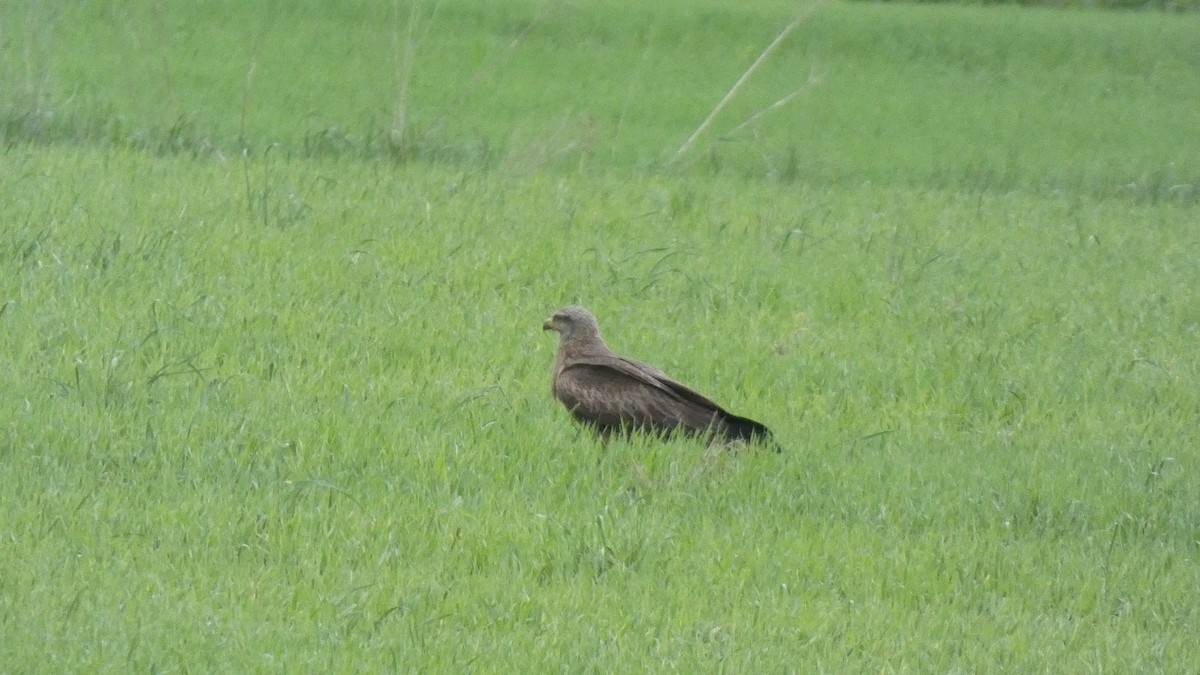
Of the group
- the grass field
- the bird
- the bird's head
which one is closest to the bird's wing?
the bird

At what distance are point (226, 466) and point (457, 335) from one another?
2075 millimetres

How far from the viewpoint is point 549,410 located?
6.61 metres

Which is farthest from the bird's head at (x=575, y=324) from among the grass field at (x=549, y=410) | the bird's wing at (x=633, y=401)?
the bird's wing at (x=633, y=401)

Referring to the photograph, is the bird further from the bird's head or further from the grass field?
the bird's head

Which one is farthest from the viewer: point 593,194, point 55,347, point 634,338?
point 593,194

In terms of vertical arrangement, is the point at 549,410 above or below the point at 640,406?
below

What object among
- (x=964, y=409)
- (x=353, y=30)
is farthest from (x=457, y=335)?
(x=353, y=30)

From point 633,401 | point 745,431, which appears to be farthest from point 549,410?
point 745,431

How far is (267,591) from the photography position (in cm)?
461

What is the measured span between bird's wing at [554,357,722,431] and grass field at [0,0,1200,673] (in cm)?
12

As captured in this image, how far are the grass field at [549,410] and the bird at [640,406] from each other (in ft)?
0.32

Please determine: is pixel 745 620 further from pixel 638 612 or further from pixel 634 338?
pixel 634 338

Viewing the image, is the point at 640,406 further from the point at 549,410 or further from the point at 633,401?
the point at 549,410

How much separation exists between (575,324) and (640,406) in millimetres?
752
